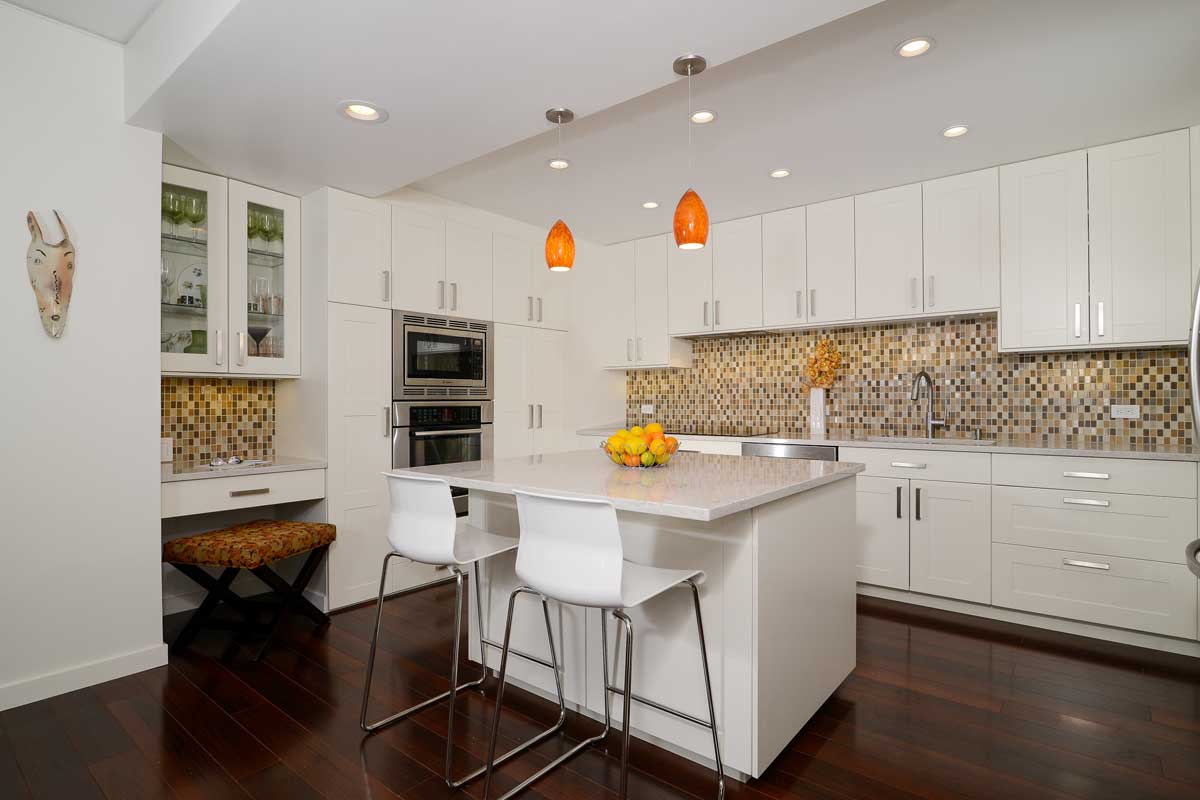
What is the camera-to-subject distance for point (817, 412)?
4.25m

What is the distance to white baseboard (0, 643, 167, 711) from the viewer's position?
2.32m

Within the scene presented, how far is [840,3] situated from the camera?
1768 mm

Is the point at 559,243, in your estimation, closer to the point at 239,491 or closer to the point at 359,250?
the point at 359,250

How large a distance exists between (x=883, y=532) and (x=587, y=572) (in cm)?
254

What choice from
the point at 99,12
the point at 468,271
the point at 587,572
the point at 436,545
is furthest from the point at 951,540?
the point at 99,12

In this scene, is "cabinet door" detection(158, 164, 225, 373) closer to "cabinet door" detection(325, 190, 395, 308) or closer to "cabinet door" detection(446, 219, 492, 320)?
"cabinet door" detection(325, 190, 395, 308)

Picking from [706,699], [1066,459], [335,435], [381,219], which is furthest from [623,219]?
[706,699]

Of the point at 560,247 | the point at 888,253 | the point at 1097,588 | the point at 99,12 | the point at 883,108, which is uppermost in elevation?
the point at 99,12

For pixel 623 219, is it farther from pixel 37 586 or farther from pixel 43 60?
pixel 37 586

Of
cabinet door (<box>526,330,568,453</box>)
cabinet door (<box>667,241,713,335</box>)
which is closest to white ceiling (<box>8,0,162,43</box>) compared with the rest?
cabinet door (<box>526,330,568,453</box>)

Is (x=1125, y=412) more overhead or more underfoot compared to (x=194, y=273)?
more underfoot

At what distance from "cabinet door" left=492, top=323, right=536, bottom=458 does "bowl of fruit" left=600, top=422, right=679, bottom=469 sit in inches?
76.9

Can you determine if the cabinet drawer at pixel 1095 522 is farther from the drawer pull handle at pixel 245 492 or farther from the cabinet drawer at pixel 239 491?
the drawer pull handle at pixel 245 492

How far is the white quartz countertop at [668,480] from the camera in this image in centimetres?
164
